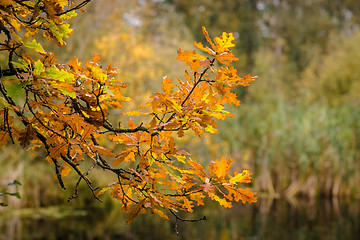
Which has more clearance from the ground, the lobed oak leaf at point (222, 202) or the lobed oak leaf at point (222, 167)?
the lobed oak leaf at point (222, 167)

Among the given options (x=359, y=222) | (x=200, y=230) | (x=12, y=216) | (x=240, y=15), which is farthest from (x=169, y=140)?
(x=240, y=15)

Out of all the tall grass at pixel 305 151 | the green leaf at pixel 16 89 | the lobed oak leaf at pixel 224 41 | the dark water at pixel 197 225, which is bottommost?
the dark water at pixel 197 225

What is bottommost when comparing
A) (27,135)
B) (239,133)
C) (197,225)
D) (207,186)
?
(197,225)

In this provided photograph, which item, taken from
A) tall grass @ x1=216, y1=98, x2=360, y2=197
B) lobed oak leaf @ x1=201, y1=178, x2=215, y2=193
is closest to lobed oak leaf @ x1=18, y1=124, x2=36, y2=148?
lobed oak leaf @ x1=201, y1=178, x2=215, y2=193

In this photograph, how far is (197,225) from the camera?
27.2 ft

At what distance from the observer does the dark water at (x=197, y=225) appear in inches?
280

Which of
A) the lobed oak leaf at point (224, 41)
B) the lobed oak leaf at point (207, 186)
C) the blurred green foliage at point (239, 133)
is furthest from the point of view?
the blurred green foliage at point (239, 133)

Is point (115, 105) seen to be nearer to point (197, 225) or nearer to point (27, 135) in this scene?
point (27, 135)

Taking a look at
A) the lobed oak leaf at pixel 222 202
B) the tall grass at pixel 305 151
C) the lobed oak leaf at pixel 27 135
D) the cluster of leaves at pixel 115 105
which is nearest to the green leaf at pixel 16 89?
the cluster of leaves at pixel 115 105

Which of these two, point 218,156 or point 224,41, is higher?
point 218,156

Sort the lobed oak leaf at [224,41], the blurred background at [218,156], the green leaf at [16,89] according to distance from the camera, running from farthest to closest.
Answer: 1. the blurred background at [218,156]
2. the lobed oak leaf at [224,41]
3. the green leaf at [16,89]

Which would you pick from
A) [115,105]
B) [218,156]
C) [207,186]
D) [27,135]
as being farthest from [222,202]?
[218,156]

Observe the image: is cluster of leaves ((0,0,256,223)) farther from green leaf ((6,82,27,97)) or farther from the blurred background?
the blurred background

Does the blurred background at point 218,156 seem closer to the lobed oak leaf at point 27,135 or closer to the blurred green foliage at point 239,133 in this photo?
the blurred green foliage at point 239,133
